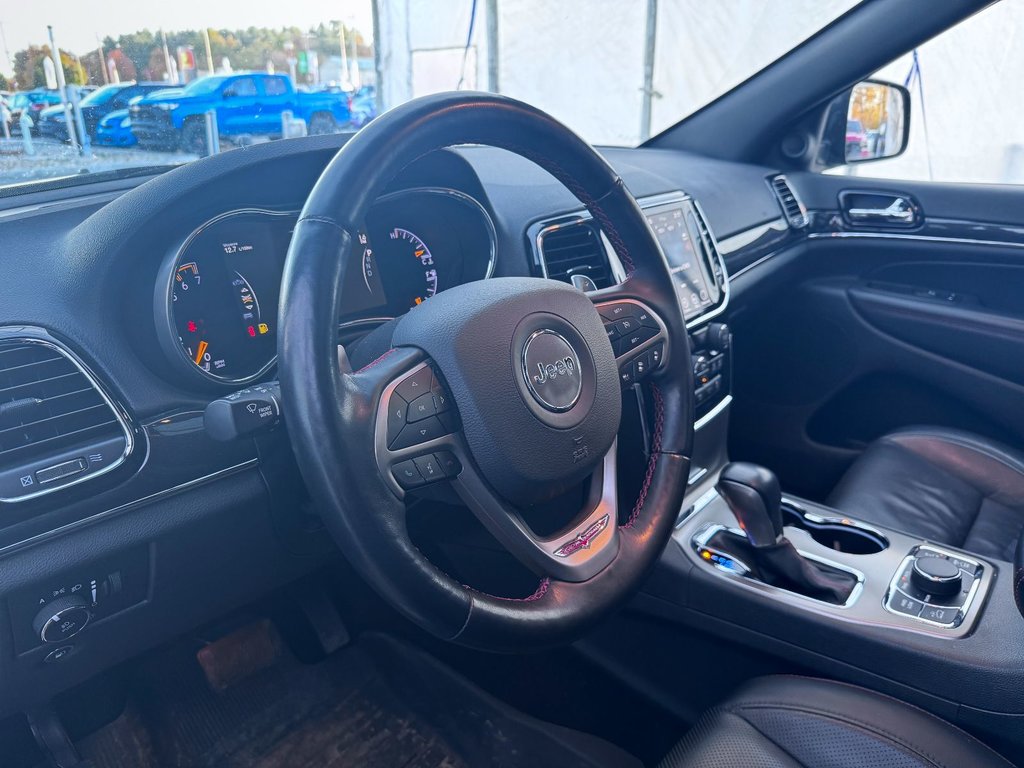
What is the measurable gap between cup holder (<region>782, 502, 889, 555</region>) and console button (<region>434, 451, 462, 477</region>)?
2.76 feet

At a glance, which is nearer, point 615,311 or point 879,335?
point 615,311

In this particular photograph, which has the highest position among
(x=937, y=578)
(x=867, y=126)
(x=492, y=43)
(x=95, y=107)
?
(x=492, y=43)

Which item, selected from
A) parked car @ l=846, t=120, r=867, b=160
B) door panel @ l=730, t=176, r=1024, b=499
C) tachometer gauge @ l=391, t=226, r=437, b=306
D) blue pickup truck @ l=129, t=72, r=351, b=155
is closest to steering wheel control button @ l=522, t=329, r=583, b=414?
tachometer gauge @ l=391, t=226, r=437, b=306

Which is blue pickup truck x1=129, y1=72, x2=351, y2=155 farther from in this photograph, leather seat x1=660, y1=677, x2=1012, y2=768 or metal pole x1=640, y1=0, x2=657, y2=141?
metal pole x1=640, y1=0, x2=657, y2=141

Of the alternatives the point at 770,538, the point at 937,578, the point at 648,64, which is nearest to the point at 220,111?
the point at 770,538

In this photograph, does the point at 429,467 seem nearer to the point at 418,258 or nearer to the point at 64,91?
the point at 418,258

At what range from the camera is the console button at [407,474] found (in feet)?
2.92

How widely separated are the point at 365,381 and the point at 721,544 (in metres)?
0.80

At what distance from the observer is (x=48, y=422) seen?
1.04 m

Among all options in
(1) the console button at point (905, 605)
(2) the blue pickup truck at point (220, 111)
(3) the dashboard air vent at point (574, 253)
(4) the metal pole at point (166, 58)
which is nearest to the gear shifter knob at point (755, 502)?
(1) the console button at point (905, 605)

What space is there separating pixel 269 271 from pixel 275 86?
33cm

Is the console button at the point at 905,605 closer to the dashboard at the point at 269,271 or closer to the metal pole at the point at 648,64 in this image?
the dashboard at the point at 269,271

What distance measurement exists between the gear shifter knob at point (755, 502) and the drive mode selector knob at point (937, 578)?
0.67ft

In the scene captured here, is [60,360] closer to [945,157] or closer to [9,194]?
[9,194]
